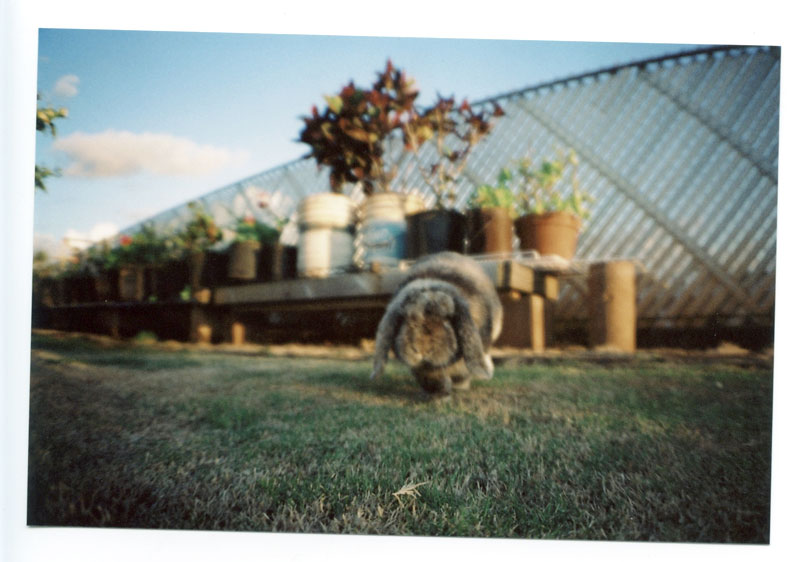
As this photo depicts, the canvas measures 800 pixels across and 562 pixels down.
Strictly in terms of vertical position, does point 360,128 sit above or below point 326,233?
above

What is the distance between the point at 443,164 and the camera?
331 centimetres

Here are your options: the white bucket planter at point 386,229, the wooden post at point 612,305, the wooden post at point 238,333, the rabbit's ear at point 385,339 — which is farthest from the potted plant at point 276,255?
the wooden post at point 612,305

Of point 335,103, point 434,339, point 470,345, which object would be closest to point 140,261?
point 335,103

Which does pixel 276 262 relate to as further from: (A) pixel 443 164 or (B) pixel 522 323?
(B) pixel 522 323

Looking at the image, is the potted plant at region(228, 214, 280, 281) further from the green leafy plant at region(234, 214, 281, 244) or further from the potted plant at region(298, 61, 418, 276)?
the potted plant at region(298, 61, 418, 276)

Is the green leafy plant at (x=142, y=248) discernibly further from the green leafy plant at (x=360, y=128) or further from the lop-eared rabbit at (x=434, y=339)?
the lop-eared rabbit at (x=434, y=339)

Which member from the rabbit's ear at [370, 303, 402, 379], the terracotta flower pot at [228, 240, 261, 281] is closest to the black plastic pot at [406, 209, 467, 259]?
the rabbit's ear at [370, 303, 402, 379]

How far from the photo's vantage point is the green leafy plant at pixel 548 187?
3266mm

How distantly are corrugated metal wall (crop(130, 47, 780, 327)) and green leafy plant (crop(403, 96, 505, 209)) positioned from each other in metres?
0.08

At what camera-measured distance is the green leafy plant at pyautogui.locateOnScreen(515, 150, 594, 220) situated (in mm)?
3266

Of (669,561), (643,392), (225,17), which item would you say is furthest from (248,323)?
(669,561)

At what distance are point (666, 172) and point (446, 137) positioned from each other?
134 cm

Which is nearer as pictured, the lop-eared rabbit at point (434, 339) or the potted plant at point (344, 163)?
the lop-eared rabbit at point (434, 339)

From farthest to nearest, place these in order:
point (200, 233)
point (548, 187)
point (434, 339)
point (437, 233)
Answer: point (548, 187), point (200, 233), point (437, 233), point (434, 339)
